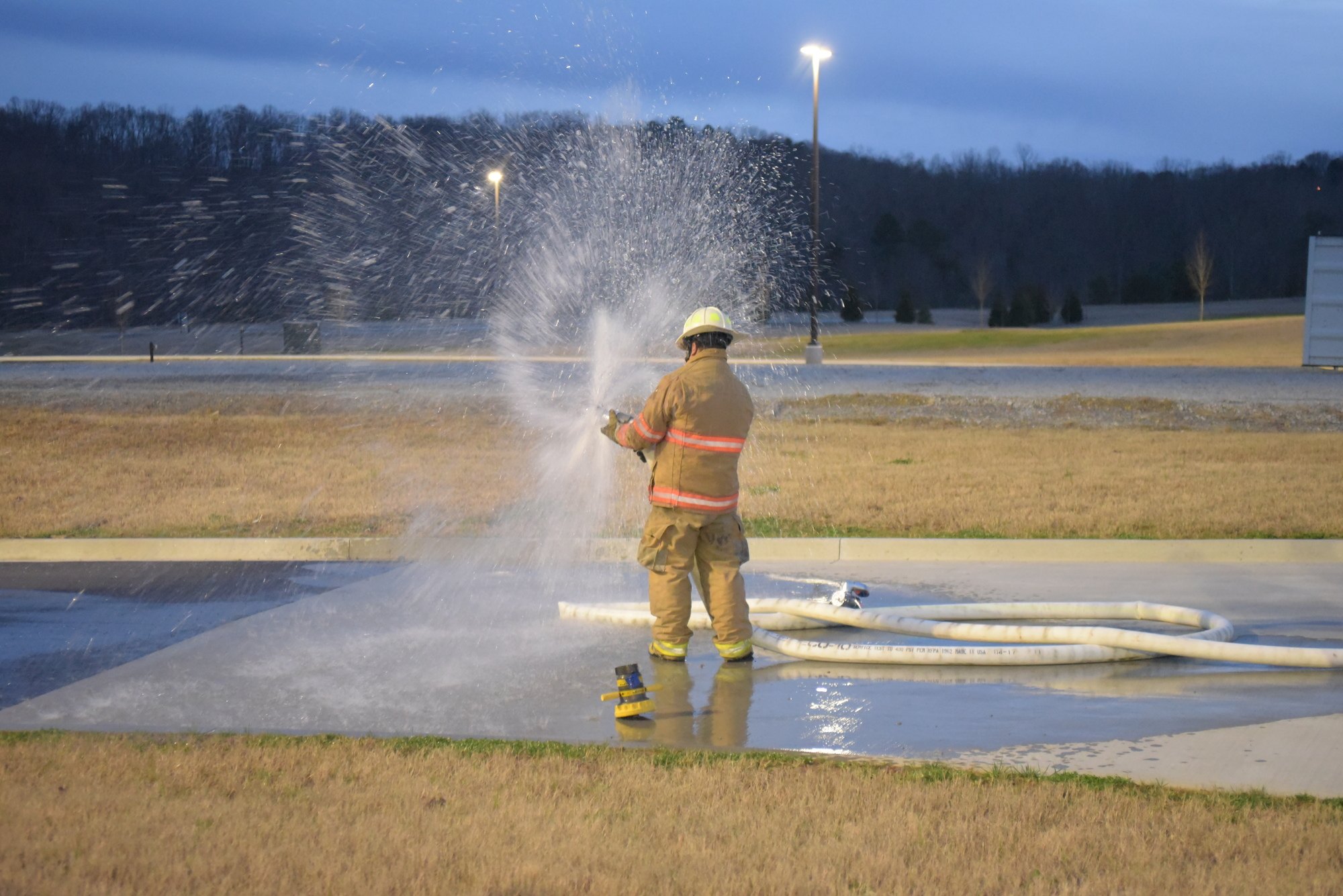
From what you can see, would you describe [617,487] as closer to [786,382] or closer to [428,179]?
[786,382]

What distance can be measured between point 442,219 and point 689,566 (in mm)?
36537

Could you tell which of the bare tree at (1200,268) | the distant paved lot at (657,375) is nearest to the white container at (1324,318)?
the distant paved lot at (657,375)

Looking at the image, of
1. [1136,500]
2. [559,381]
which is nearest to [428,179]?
[559,381]

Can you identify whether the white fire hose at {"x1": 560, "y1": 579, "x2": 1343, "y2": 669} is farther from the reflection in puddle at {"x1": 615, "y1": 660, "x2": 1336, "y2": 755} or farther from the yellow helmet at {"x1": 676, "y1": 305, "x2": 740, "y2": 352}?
the yellow helmet at {"x1": 676, "y1": 305, "x2": 740, "y2": 352}

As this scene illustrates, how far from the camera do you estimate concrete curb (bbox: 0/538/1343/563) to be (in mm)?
9672

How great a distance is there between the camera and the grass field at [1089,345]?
39.1 meters

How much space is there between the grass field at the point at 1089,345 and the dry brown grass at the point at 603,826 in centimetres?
3259

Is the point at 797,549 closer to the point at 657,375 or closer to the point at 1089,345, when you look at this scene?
the point at 657,375

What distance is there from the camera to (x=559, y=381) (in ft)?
82.6

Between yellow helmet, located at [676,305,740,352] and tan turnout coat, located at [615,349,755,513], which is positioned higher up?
yellow helmet, located at [676,305,740,352]

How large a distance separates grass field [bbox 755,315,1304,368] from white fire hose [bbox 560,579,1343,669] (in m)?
29.4

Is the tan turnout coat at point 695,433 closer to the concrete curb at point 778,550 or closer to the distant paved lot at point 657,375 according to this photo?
the concrete curb at point 778,550

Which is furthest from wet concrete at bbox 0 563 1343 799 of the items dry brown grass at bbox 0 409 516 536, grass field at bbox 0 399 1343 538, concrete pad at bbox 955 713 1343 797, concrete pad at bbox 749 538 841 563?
dry brown grass at bbox 0 409 516 536

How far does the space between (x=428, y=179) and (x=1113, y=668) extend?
32990 millimetres
